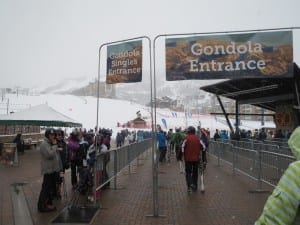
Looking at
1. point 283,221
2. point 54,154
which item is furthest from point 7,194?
point 283,221

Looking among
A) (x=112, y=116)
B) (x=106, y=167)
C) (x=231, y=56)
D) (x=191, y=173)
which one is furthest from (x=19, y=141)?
(x=112, y=116)

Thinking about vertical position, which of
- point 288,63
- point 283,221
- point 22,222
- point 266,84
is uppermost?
point 266,84

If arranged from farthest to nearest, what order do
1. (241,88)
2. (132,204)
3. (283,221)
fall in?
1. (241,88)
2. (132,204)
3. (283,221)

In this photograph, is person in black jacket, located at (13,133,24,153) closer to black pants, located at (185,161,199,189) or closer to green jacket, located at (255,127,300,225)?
black pants, located at (185,161,199,189)

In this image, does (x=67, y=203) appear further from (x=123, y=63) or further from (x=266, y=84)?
(x=266, y=84)

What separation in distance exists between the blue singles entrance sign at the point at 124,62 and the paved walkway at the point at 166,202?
2798 millimetres

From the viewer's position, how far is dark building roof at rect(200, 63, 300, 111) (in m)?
22.0

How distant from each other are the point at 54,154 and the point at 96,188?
1.21m

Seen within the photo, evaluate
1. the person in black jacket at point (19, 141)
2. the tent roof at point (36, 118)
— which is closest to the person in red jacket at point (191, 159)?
the person in black jacket at point (19, 141)

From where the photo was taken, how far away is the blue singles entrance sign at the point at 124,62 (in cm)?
916

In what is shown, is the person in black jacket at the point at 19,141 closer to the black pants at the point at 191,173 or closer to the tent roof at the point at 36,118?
the tent roof at the point at 36,118

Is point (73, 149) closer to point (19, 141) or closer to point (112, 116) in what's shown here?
point (19, 141)

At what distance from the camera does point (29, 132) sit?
119ft

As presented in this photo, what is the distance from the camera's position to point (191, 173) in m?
11.3
